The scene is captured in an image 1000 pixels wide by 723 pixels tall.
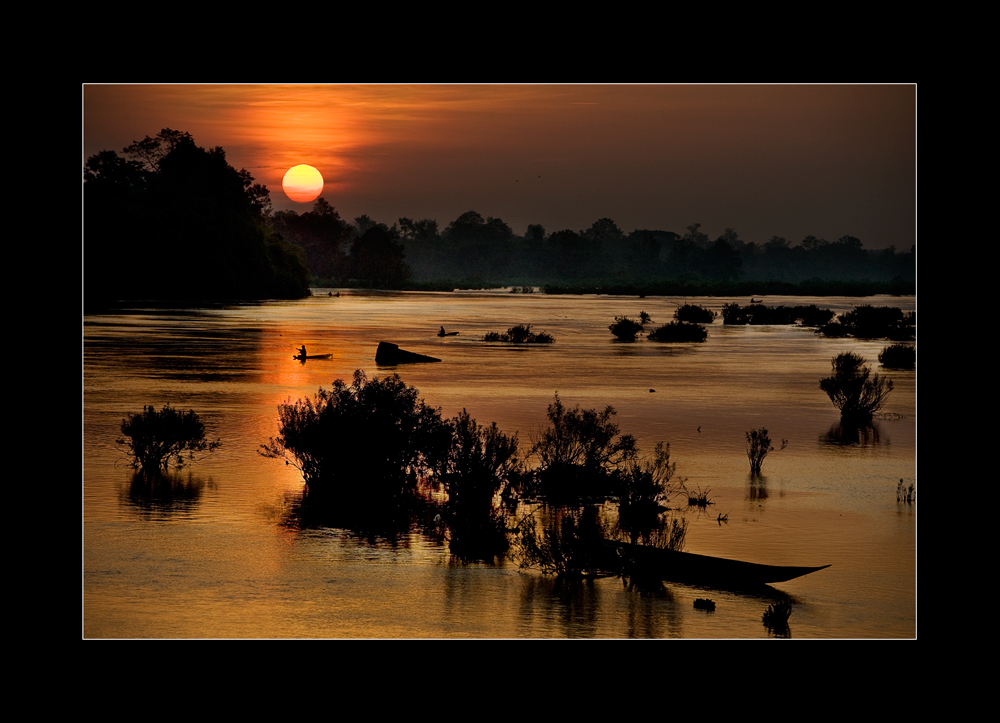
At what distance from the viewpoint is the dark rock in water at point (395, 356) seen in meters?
36.0

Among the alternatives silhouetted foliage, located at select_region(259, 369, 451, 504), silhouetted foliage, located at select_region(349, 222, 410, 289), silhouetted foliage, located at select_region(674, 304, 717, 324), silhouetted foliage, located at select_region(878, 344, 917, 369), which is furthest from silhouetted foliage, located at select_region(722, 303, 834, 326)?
silhouetted foliage, located at select_region(349, 222, 410, 289)

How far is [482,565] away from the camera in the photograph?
38.7ft

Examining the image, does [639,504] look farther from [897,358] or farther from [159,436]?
[897,358]

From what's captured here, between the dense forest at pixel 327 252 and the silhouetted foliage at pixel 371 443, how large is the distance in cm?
5471

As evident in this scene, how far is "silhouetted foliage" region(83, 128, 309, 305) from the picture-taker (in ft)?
226

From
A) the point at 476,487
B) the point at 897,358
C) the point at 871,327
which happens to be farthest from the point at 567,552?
the point at 871,327

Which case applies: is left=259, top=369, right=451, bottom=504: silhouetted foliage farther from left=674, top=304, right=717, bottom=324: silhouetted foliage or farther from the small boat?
left=674, top=304, right=717, bottom=324: silhouetted foliage

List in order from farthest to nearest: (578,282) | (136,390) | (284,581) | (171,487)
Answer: (578,282) < (136,390) < (171,487) < (284,581)

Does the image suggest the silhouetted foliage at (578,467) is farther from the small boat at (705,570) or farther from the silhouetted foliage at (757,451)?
the silhouetted foliage at (757,451)

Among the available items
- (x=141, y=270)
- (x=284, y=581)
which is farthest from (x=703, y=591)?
(x=141, y=270)
